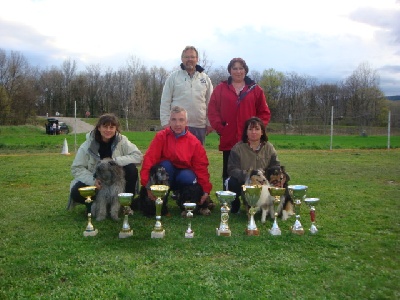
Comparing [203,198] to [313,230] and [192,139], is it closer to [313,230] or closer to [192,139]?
[192,139]

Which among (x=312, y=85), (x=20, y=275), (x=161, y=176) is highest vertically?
(x=312, y=85)

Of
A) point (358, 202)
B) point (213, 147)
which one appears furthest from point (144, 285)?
point (213, 147)

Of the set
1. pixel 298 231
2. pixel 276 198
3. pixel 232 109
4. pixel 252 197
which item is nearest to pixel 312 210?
pixel 298 231

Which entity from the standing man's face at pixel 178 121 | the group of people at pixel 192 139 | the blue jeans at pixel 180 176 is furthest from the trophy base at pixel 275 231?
the standing man's face at pixel 178 121

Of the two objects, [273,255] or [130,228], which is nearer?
[273,255]

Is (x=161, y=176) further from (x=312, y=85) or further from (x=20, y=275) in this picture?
(x=312, y=85)

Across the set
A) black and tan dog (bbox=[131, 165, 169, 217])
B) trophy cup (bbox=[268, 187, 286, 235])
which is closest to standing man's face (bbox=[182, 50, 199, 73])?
black and tan dog (bbox=[131, 165, 169, 217])

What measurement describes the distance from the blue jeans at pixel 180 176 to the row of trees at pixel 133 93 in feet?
99.4

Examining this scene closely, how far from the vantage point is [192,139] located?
4.63m

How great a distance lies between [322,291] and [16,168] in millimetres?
8912

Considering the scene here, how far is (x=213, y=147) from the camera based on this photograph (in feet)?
57.9

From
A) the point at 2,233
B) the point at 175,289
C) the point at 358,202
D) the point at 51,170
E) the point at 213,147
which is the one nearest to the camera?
the point at 175,289

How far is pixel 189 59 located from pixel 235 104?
2.83ft

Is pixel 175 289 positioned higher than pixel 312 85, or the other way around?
pixel 312 85
